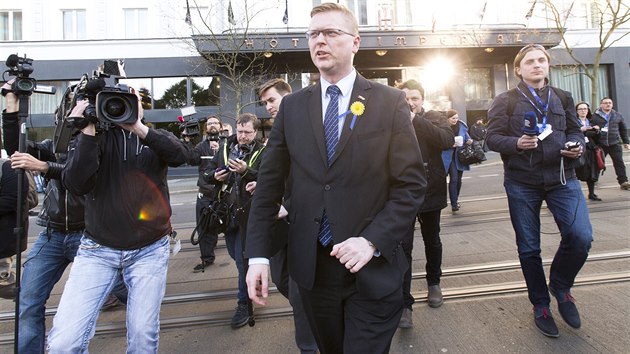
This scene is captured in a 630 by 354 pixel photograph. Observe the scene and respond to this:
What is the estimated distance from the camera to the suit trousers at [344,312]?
1.61 m

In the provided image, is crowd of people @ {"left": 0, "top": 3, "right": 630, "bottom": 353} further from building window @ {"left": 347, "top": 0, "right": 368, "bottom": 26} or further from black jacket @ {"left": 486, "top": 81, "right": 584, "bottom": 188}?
building window @ {"left": 347, "top": 0, "right": 368, "bottom": 26}

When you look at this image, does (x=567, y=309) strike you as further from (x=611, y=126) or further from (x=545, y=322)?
(x=611, y=126)

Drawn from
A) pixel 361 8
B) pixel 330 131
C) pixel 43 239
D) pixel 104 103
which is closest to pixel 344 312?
pixel 330 131

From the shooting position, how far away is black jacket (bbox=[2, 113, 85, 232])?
2770mm

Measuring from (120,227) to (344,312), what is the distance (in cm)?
153

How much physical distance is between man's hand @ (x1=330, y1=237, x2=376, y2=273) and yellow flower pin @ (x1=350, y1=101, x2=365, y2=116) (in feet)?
1.90

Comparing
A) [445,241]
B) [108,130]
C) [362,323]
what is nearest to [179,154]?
[108,130]

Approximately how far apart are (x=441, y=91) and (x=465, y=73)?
1772 millimetres

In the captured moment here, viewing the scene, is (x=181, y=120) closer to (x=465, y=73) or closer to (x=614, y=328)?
(x=614, y=328)

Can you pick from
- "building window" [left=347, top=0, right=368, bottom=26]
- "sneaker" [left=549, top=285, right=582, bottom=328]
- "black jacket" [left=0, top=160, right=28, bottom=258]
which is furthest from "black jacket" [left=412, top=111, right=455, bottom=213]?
"building window" [left=347, top=0, right=368, bottom=26]

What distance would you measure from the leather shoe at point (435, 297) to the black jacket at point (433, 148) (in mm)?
763

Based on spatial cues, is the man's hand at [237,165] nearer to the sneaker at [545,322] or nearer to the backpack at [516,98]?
the backpack at [516,98]

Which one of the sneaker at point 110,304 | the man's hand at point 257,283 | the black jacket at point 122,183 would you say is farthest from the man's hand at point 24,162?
the man's hand at point 257,283

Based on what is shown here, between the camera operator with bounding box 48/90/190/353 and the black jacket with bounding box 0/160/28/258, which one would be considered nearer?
the camera operator with bounding box 48/90/190/353
